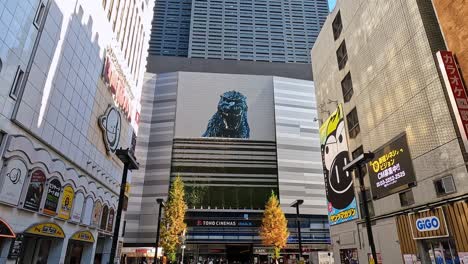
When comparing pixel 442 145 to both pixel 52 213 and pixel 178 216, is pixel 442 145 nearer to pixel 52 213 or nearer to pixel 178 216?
pixel 52 213

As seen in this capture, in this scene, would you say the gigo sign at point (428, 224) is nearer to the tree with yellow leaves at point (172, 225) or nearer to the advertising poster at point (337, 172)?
the advertising poster at point (337, 172)

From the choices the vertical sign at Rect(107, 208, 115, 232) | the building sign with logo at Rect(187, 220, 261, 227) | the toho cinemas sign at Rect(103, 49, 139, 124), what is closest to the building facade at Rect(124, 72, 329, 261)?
the building sign with logo at Rect(187, 220, 261, 227)

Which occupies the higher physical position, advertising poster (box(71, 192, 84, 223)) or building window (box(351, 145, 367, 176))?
building window (box(351, 145, 367, 176))

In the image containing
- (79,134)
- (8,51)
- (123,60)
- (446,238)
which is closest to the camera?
(8,51)

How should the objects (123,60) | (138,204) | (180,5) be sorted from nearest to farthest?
(123,60), (138,204), (180,5)

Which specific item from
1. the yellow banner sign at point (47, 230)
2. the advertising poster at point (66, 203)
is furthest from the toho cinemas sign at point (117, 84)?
the yellow banner sign at point (47, 230)

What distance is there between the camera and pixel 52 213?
67.6 feet

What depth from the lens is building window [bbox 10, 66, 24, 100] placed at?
16188 millimetres

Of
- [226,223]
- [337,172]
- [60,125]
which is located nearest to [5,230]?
[60,125]

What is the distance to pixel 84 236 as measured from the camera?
84.7ft

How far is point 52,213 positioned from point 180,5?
456 feet

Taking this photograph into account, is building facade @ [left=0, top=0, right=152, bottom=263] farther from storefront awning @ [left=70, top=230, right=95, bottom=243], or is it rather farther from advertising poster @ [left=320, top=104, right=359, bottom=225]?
advertising poster @ [left=320, top=104, right=359, bottom=225]

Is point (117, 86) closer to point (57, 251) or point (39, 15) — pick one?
point (39, 15)

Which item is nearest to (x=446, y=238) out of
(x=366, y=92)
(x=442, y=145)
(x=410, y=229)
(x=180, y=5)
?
(x=410, y=229)
